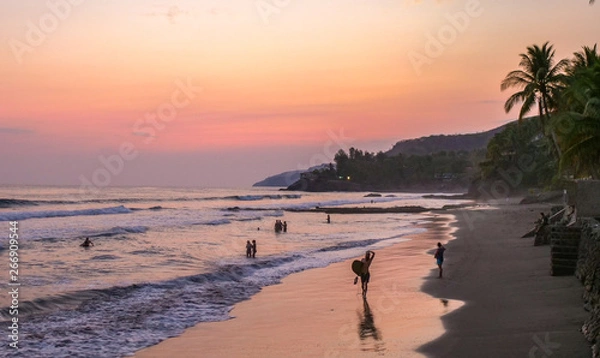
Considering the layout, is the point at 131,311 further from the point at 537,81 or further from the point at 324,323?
the point at 537,81

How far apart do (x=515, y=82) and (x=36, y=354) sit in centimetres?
3466

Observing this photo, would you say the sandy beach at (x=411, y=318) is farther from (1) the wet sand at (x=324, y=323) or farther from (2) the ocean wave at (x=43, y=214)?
(2) the ocean wave at (x=43, y=214)

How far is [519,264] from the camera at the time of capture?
2072cm

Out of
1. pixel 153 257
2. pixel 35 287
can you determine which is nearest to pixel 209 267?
pixel 153 257

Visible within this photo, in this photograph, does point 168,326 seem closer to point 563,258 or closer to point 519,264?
point 563,258

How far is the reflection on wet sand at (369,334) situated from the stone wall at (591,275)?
12.2 ft

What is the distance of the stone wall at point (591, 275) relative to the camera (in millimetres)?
9727

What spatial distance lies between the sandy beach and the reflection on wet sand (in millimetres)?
22

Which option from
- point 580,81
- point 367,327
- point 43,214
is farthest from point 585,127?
point 43,214

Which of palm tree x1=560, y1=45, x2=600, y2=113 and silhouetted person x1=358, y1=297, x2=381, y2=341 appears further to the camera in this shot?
palm tree x1=560, y1=45, x2=600, y2=113

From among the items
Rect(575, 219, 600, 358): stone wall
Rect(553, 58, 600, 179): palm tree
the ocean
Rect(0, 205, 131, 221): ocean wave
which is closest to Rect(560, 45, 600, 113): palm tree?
Rect(553, 58, 600, 179): palm tree

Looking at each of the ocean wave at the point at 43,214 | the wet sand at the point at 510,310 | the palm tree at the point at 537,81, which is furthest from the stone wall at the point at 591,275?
the ocean wave at the point at 43,214

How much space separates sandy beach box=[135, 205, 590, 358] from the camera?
11031 millimetres

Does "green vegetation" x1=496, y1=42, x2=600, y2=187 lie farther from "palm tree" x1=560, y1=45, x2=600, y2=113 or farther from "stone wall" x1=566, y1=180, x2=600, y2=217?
"stone wall" x1=566, y1=180, x2=600, y2=217
